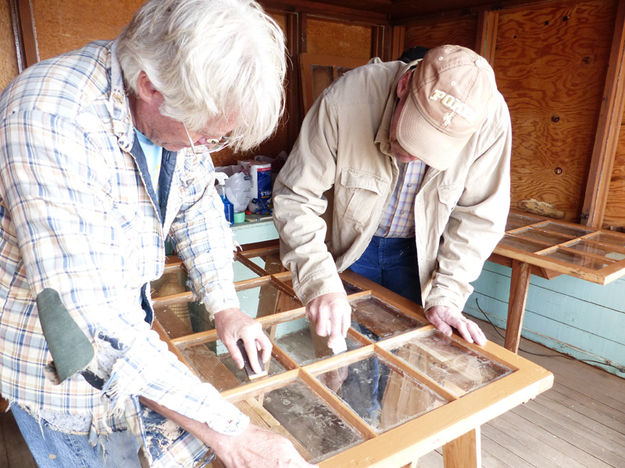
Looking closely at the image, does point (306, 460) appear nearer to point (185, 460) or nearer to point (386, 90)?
point (185, 460)

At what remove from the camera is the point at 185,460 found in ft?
2.46

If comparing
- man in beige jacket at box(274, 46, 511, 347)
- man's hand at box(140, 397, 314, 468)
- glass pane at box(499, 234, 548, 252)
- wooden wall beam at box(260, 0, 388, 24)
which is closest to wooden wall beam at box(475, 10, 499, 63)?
wooden wall beam at box(260, 0, 388, 24)

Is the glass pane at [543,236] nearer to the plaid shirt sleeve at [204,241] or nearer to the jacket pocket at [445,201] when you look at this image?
the jacket pocket at [445,201]

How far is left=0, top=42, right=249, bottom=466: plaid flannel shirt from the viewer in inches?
23.9

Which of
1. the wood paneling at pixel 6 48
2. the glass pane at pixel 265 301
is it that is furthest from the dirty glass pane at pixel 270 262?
the wood paneling at pixel 6 48

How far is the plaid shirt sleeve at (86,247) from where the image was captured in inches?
23.7

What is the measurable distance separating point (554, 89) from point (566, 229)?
840mm

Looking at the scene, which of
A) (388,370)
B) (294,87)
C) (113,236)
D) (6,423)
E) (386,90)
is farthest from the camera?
(294,87)

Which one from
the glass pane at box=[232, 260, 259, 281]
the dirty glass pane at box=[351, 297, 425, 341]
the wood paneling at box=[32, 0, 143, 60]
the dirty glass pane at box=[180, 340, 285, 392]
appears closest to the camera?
the dirty glass pane at box=[180, 340, 285, 392]

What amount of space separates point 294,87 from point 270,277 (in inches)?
77.3

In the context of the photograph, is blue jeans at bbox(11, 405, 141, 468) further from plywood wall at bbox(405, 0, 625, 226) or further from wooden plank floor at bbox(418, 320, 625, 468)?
plywood wall at bbox(405, 0, 625, 226)

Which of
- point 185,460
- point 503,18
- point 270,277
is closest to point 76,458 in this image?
point 185,460

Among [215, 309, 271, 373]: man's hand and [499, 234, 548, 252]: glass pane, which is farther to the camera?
[499, 234, 548, 252]: glass pane

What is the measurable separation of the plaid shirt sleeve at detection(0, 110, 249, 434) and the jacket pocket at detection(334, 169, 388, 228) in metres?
0.80
